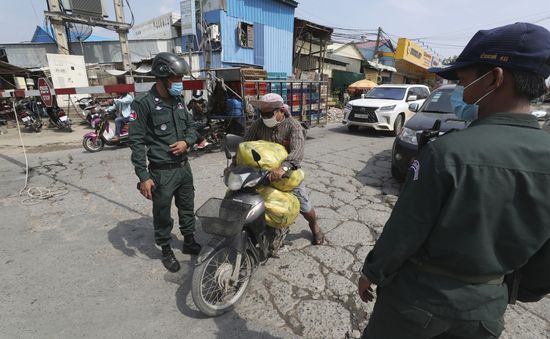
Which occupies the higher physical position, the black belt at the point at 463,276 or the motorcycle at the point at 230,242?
the black belt at the point at 463,276

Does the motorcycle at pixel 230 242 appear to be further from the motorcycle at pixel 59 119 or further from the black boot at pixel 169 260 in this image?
the motorcycle at pixel 59 119

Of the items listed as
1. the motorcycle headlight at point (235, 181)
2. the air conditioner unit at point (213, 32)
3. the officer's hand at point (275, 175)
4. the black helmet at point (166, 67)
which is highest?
the air conditioner unit at point (213, 32)

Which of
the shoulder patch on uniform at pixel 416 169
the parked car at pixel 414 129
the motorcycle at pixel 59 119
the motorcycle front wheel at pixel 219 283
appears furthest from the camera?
the motorcycle at pixel 59 119

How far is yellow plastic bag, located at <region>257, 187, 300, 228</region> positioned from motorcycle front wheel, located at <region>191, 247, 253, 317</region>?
14.2 inches

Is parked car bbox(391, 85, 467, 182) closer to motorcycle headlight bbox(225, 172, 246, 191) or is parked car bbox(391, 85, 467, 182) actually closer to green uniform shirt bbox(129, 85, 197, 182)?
motorcycle headlight bbox(225, 172, 246, 191)

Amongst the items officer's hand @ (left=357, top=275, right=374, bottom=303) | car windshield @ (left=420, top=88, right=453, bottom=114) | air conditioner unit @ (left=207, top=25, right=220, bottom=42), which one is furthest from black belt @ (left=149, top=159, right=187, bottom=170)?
air conditioner unit @ (left=207, top=25, right=220, bottom=42)

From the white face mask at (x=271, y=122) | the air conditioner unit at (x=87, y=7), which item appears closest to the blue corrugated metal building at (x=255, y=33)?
the air conditioner unit at (x=87, y=7)

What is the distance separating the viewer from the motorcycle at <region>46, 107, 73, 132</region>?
9925mm

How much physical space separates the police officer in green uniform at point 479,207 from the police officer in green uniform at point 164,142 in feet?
6.72

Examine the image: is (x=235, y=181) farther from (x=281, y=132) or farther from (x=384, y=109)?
(x=384, y=109)

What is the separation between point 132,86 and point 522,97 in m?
4.53

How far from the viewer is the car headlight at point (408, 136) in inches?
191

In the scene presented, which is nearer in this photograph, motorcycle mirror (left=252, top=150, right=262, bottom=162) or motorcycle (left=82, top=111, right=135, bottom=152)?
motorcycle mirror (left=252, top=150, right=262, bottom=162)

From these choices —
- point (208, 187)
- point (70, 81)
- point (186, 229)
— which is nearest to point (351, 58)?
point (70, 81)
